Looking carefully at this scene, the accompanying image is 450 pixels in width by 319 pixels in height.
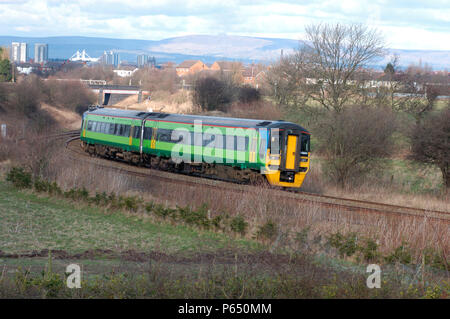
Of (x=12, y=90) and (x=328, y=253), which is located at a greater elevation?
(x=12, y=90)

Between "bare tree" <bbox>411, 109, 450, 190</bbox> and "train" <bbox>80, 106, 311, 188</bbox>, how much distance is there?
18.3 ft

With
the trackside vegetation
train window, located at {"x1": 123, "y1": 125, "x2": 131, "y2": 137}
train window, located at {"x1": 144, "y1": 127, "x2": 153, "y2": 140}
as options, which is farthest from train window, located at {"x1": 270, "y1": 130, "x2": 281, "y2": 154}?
train window, located at {"x1": 123, "y1": 125, "x2": 131, "y2": 137}

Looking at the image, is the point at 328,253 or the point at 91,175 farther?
the point at 91,175

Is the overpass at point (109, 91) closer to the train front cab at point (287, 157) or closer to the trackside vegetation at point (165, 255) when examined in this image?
the train front cab at point (287, 157)

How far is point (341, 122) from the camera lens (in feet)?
80.3

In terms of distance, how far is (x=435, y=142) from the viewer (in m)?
22.0

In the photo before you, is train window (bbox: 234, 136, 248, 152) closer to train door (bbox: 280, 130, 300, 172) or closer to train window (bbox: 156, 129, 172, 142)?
train door (bbox: 280, 130, 300, 172)

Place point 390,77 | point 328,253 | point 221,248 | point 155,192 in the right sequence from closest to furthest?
point 328,253
point 221,248
point 155,192
point 390,77

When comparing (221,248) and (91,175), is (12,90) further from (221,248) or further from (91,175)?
(221,248)

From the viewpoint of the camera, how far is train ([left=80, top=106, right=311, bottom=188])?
65.3ft

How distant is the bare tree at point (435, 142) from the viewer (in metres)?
21.8

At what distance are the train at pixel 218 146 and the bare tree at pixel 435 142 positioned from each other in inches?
220
